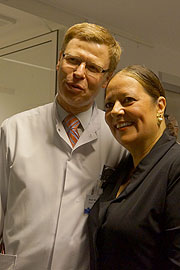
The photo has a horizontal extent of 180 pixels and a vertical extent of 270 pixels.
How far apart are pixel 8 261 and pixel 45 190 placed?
1.01 feet

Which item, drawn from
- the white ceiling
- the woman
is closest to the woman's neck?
the woman

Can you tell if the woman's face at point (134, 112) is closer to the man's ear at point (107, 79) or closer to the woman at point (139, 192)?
the woman at point (139, 192)

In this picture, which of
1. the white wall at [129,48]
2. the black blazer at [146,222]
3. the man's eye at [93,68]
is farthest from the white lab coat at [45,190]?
the white wall at [129,48]

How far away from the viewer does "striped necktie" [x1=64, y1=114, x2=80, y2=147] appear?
1.53m

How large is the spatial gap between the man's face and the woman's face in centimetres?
13

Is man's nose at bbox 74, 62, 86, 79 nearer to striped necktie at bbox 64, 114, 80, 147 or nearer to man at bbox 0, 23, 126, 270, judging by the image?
man at bbox 0, 23, 126, 270

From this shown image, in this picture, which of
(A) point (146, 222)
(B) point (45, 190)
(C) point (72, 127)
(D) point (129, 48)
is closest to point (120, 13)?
(D) point (129, 48)

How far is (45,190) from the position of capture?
1.43m

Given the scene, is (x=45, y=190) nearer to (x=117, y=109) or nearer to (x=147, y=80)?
(x=117, y=109)

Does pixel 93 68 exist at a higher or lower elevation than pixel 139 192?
higher

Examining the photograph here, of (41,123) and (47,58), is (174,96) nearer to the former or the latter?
(47,58)

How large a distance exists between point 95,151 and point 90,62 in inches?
14.7

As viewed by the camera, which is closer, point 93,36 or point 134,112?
point 134,112

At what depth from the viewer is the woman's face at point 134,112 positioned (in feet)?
4.31
